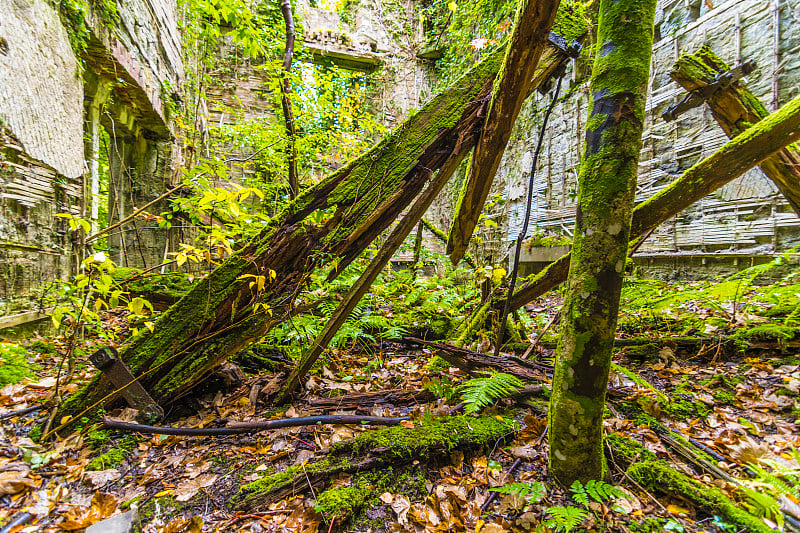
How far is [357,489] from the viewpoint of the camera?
4.75 feet

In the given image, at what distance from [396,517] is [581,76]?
722 cm

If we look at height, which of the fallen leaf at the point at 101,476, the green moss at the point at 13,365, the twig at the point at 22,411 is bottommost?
the fallen leaf at the point at 101,476

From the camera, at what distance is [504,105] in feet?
6.23

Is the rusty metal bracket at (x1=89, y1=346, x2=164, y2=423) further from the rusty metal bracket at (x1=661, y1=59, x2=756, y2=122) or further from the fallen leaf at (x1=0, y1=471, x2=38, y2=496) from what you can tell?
the rusty metal bracket at (x1=661, y1=59, x2=756, y2=122)

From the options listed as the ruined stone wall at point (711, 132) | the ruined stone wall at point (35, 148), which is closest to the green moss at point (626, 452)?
the ruined stone wall at point (711, 132)

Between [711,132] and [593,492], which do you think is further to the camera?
[711,132]

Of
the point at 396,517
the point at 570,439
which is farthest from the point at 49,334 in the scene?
the point at 570,439

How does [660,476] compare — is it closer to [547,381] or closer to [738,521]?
[738,521]

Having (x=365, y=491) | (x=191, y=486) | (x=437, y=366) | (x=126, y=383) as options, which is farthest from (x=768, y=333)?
(x=126, y=383)

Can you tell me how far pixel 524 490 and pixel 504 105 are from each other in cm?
211

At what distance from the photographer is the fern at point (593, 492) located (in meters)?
1.28

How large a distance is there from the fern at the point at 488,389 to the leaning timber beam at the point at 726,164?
5.27 ft

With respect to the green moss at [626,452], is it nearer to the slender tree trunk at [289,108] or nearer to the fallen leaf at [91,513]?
the fallen leaf at [91,513]

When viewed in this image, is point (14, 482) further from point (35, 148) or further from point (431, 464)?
point (35, 148)
